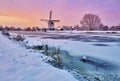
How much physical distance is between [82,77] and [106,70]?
2.44m

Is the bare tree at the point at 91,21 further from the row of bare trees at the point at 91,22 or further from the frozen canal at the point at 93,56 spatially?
the frozen canal at the point at 93,56

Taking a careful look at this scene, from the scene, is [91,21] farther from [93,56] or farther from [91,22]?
[93,56]

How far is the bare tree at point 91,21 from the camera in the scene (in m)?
99.3

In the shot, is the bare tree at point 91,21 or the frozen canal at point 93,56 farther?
the bare tree at point 91,21

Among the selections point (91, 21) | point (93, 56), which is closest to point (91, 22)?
point (91, 21)

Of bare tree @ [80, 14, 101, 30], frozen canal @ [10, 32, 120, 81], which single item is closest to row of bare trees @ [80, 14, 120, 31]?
bare tree @ [80, 14, 101, 30]

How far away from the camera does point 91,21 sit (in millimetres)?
99688

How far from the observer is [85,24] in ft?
331

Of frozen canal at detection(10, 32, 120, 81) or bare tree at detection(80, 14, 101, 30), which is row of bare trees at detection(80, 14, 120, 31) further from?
frozen canal at detection(10, 32, 120, 81)

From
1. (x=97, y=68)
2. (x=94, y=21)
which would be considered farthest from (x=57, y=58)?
(x=94, y=21)

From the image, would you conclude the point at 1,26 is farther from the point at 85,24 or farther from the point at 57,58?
the point at 57,58

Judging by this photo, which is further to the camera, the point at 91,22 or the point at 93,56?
the point at 91,22

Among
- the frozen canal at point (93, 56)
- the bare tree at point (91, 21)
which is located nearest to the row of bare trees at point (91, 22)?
the bare tree at point (91, 21)

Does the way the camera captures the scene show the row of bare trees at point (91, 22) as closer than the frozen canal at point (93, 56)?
No
